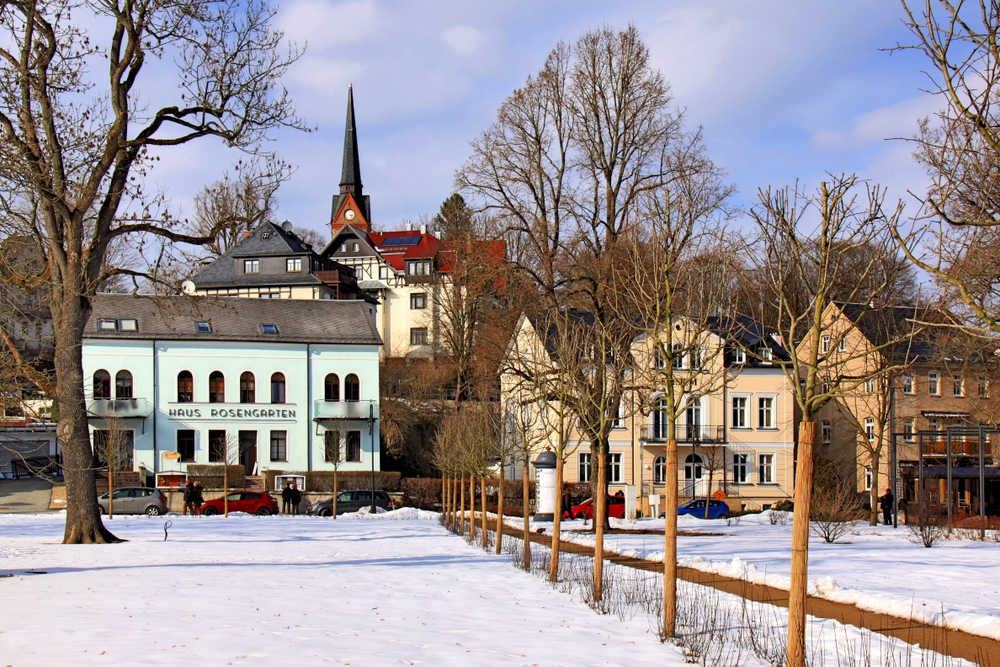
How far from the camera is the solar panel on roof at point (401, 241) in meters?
102

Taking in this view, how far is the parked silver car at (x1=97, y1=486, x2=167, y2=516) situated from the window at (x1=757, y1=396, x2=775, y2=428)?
28980mm

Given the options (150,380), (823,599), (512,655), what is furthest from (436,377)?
(512,655)

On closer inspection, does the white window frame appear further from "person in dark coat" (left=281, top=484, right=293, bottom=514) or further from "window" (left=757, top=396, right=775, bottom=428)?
"person in dark coat" (left=281, top=484, right=293, bottom=514)

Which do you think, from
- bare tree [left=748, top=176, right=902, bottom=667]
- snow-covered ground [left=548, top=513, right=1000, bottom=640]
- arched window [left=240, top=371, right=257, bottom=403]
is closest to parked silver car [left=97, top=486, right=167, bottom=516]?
arched window [left=240, top=371, right=257, bottom=403]

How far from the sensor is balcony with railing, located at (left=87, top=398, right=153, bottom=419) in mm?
46812

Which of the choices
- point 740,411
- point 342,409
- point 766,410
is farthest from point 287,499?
point 766,410

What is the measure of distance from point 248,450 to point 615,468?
60.5 ft

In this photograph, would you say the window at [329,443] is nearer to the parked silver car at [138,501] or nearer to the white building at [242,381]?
the white building at [242,381]

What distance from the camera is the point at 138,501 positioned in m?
38.9

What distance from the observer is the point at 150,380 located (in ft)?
160

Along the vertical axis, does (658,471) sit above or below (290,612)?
below

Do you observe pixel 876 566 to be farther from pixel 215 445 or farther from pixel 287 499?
pixel 215 445

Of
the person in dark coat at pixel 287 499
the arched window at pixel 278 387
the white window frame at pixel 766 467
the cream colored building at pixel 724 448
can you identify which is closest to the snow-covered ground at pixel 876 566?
the person in dark coat at pixel 287 499

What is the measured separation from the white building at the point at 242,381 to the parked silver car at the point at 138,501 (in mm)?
7551
